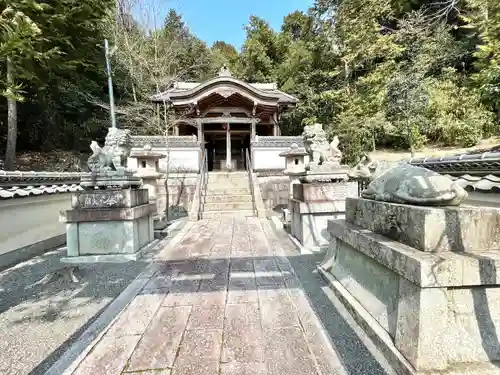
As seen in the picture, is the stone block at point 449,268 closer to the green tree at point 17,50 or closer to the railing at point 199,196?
the green tree at point 17,50

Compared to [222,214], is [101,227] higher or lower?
higher

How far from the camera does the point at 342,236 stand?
115 inches

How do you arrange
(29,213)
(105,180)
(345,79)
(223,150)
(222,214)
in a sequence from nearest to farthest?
(105,180) < (29,213) < (222,214) < (345,79) < (223,150)

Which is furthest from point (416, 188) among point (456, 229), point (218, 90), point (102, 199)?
point (218, 90)

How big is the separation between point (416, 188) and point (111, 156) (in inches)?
201

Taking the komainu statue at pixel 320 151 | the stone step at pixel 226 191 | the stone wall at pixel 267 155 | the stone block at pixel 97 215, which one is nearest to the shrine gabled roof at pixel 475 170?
the komainu statue at pixel 320 151

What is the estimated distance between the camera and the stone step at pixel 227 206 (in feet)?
33.9

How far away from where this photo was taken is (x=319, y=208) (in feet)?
16.5

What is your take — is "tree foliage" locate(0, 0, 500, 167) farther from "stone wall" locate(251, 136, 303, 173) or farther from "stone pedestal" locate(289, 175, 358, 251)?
"stone pedestal" locate(289, 175, 358, 251)

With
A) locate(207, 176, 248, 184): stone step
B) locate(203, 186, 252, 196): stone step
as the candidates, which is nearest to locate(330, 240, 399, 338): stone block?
locate(203, 186, 252, 196): stone step

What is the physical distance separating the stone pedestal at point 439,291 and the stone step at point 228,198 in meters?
8.86

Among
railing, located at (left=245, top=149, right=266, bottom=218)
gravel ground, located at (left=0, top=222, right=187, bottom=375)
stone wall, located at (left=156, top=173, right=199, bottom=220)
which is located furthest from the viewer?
stone wall, located at (left=156, top=173, right=199, bottom=220)

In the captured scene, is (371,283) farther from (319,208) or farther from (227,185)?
(227,185)

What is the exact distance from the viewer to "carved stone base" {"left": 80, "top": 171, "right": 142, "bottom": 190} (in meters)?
4.91
